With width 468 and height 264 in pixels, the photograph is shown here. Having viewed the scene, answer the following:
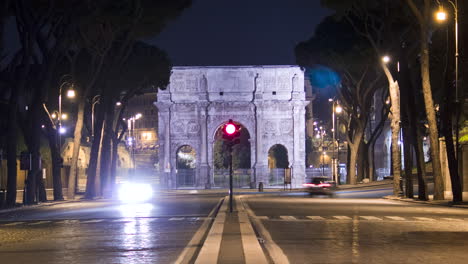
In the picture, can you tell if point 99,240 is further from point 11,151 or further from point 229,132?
point 11,151

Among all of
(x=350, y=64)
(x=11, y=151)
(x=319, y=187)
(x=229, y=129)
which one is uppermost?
(x=350, y=64)

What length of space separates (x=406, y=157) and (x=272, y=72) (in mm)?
46519

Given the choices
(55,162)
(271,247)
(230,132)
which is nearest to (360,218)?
(230,132)

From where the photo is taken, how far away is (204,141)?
8762 cm

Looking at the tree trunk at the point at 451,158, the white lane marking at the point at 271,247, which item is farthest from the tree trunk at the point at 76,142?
the white lane marking at the point at 271,247

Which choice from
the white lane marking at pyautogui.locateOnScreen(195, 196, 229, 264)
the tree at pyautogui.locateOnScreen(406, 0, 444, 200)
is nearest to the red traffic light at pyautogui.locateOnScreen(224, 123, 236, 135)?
the white lane marking at pyautogui.locateOnScreen(195, 196, 229, 264)

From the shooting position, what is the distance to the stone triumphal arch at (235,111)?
8719 cm

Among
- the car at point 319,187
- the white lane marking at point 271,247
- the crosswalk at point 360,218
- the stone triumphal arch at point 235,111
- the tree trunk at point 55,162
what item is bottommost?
the white lane marking at point 271,247

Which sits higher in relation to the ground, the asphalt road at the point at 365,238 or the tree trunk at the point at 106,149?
the tree trunk at the point at 106,149

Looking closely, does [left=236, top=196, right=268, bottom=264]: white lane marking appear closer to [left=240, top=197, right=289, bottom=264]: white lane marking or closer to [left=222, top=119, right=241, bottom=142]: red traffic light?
[left=240, top=197, right=289, bottom=264]: white lane marking

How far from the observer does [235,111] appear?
88500 millimetres

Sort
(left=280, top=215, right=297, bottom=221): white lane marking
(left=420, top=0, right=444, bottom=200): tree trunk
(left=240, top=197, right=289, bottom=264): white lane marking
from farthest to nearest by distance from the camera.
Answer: (left=420, top=0, right=444, bottom=200): tree trunk, (left=280, top=215, right=297, bottom=221): white lane marking, (left=240, top=197, right=289, bottom=264): white lane marking

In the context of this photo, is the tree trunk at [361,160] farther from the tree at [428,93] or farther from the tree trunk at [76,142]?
the tree at [428,93]

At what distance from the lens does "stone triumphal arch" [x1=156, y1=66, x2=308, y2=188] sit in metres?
87.2
